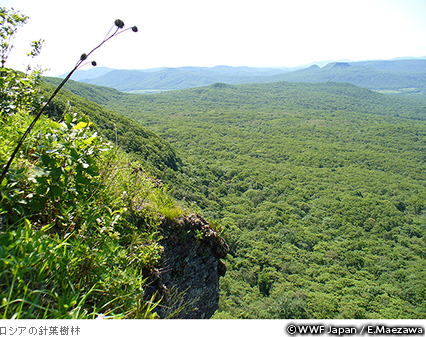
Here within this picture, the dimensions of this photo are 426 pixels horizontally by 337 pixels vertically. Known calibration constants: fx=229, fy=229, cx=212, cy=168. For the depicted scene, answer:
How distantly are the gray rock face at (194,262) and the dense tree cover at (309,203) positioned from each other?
25.3 meters

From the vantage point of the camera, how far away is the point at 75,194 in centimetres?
204

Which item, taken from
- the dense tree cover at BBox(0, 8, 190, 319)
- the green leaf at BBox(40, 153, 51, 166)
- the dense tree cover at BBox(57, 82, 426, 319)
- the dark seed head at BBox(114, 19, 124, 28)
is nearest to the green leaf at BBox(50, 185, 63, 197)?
the dense tree cover at BBox(0, 8, 190, 319)

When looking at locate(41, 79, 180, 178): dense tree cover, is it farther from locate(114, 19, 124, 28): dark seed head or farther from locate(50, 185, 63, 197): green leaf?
locate(114, 19, 124, 28): dark seed head

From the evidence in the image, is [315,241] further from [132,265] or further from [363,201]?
[132,265]

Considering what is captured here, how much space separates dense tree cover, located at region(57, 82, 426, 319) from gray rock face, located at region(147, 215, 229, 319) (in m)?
25.3

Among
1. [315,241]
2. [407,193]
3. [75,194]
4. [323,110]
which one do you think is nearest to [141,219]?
[75,194]

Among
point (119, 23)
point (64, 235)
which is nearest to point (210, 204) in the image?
point (64, 235)

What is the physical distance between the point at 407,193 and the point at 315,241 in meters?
47.1

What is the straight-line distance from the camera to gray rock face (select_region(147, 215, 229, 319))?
339cm

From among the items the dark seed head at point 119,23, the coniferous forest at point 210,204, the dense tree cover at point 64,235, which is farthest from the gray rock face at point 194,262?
the dark seed head at point 119,23

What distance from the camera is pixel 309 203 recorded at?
214ft

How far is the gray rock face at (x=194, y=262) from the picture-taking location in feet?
11.1

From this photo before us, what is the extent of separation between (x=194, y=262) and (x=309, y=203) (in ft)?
223

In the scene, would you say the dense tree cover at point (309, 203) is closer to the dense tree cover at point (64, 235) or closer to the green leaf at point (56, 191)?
the dense tree cover at point (64, 235)
